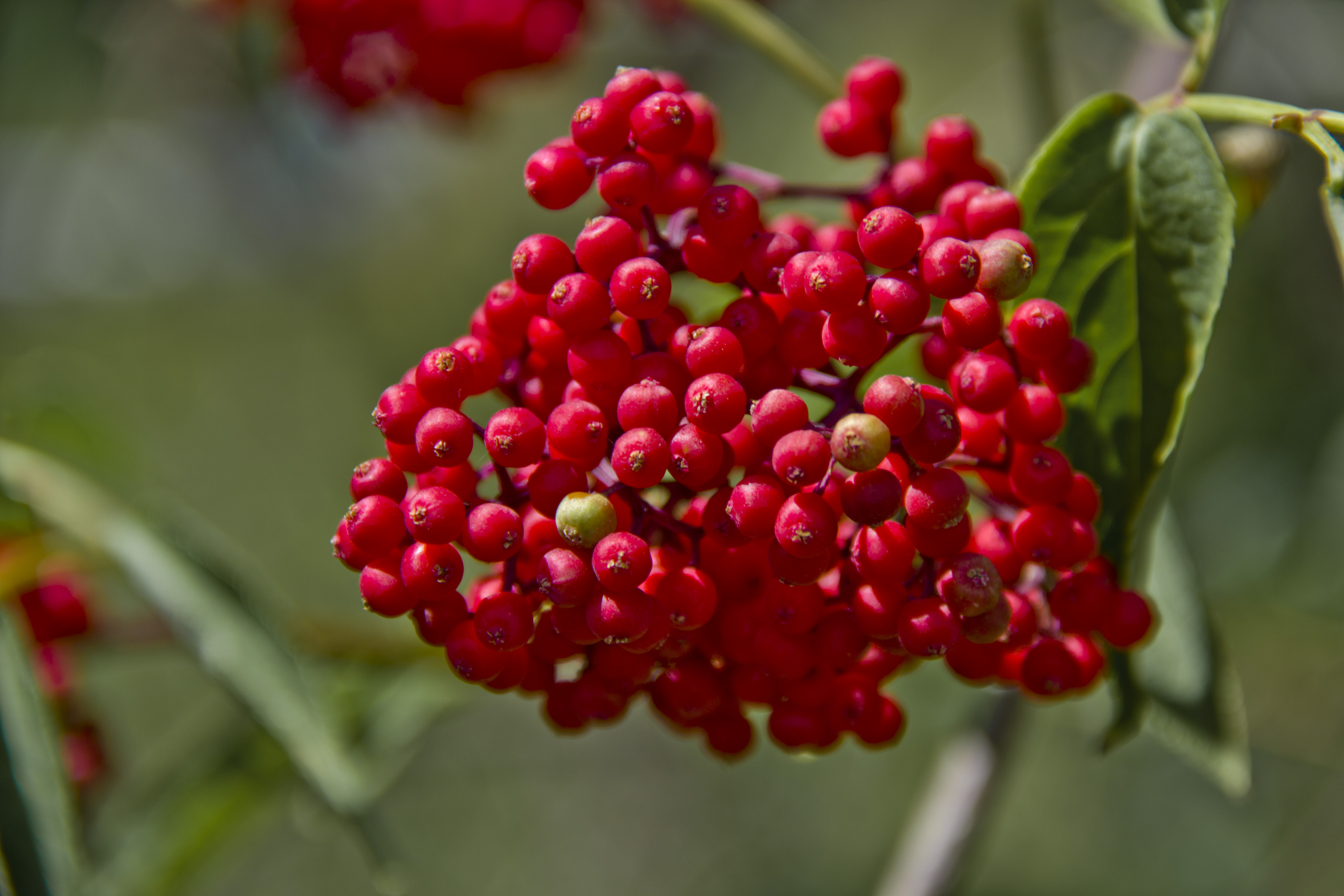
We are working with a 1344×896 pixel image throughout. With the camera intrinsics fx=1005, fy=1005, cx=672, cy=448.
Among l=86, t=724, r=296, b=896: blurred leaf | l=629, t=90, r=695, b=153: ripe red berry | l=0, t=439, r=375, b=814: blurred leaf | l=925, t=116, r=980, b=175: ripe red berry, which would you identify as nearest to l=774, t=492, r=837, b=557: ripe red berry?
l=629, t=90, r=695, b=153: ripe red berry

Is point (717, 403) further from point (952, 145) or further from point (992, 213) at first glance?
Result: point (952, 145)

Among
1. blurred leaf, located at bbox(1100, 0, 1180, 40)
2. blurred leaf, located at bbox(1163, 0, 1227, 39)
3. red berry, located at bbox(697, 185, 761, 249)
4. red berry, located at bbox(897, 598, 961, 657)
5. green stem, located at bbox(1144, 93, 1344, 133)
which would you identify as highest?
blurred leaf, located at bbox(1163, 0, 1227, 39)

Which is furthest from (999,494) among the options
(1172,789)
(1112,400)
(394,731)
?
(1172,789)

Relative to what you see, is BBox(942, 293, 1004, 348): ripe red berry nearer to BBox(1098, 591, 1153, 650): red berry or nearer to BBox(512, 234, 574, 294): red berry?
BBox(1098, 591, 1153, 650): red berry

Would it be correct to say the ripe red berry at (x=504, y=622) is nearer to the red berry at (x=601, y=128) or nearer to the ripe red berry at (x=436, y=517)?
the ripe red berry at (x=436, y=517)

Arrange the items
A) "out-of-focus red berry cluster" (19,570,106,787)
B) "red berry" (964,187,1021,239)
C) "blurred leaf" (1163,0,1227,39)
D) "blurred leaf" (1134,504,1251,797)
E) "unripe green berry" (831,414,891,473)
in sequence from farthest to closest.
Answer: "out-of-focus red berry cluster" (19,570,106,787) → "blurred leaf" (1134,504,1251,797) → "blurred leaf" (1163,0,1227,39) → "red berry" (964,187,1021,239) → "unripe green berry" (831,414,891,473)
